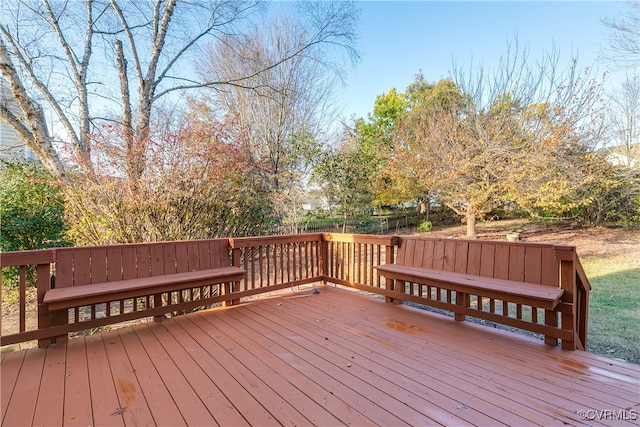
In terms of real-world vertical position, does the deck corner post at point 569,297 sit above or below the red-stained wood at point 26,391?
above

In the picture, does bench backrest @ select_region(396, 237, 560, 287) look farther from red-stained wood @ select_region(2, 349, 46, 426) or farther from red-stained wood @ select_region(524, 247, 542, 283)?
red-stained wood @ select_region(2, 349, 46, 426)

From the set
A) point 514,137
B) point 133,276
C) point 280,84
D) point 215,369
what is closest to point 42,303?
point 133,276

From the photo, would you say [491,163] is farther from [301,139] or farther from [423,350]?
[423,350]

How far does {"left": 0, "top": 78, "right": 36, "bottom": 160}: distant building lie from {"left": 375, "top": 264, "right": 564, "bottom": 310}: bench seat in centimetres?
699

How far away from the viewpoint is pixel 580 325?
9.43 feet

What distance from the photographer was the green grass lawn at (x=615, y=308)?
10.6 ft

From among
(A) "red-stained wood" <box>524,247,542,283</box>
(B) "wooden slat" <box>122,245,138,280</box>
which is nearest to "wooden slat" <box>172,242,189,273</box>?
(B) "wooden slat" <box>122,245,138,280</box>

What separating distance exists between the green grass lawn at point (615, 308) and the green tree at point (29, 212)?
735 cm

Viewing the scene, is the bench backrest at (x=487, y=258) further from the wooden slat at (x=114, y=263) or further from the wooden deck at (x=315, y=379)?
the wooden slat at (x=114, y=263)

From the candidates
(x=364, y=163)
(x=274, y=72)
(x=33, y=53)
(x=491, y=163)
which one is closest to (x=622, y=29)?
(x=491, y=163)

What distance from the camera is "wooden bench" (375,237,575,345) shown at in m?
2.53

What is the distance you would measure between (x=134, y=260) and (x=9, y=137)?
6.48m

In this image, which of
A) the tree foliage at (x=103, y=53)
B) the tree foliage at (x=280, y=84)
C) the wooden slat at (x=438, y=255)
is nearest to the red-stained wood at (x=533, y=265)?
the wooden slat at (x=438, y=255)

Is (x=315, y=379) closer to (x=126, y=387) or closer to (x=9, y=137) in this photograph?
(x=126, y=387)
